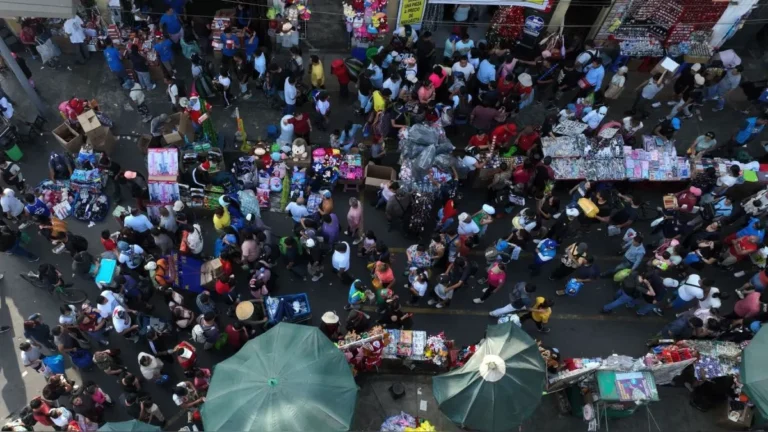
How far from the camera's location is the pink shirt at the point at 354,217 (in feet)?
39.8

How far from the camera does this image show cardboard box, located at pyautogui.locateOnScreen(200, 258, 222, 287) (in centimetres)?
1148

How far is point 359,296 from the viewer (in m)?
11.1

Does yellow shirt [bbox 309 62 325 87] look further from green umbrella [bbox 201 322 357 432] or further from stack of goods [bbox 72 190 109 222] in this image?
green umbrella [bbox 201 322 357 432]

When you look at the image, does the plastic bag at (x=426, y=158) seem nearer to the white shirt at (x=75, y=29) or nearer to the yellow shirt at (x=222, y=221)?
the yellow shirt at (x=222, y=221)

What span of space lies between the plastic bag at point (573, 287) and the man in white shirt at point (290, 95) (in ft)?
25.2

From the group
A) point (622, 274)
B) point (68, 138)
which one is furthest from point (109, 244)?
point (622, 274)

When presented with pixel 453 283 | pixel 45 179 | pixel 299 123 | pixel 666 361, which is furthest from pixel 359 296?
pixel 45 179

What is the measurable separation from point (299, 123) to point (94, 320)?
600 centimetres

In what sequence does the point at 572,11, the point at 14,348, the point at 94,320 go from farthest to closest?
the point at 572,11 → the point at 14,348 → the point at 94,320

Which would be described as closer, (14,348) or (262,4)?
(14,348)

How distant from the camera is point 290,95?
14078 mm

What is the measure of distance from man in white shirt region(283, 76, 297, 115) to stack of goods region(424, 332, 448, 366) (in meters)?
6.73

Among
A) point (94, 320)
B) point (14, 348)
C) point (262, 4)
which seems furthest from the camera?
point (262, 4)

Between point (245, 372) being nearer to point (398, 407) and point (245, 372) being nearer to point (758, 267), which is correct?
point (398, 407)
